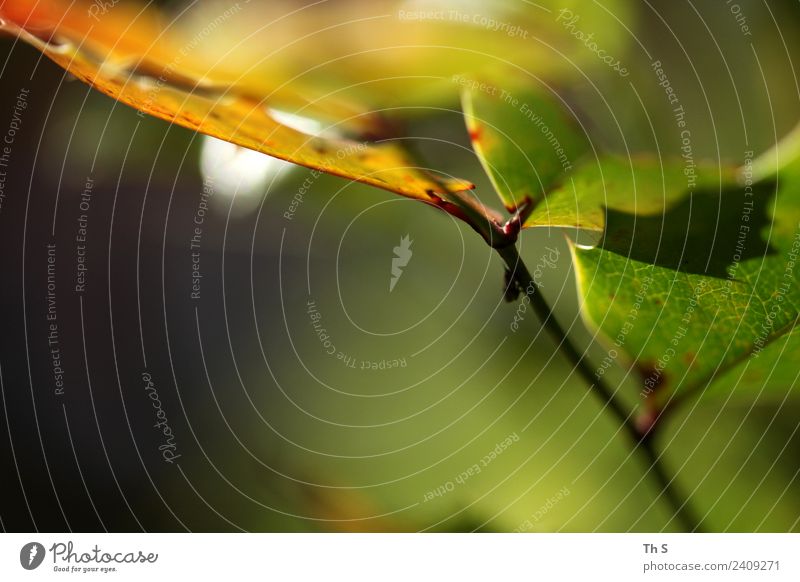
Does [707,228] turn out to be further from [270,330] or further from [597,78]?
[270,330]

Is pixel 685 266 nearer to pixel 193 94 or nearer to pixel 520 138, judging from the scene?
pixel 520 138

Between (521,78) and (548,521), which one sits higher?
(521,78)

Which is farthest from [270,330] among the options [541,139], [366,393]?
[541,139]

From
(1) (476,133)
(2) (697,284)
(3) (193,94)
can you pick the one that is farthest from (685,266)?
(3) (193,94)

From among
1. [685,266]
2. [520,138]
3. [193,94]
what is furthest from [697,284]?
[193,94]

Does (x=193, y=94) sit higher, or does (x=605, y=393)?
(x=193, y=94)

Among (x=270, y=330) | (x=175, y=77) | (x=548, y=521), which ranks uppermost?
(x=175, y=77)
